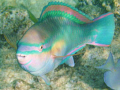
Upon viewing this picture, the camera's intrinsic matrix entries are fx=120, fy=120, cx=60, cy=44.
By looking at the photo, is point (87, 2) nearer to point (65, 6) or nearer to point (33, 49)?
point (65, 6)

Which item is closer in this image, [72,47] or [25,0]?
[72,47]

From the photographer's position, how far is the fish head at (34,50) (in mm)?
991

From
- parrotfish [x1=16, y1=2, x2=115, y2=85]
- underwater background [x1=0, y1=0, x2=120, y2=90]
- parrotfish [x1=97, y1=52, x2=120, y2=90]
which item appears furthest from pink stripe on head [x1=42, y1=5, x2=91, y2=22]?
parrotfish [x1=97, y1=52, x2=120, y2=90]

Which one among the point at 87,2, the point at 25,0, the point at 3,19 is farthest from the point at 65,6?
the point at 25,0

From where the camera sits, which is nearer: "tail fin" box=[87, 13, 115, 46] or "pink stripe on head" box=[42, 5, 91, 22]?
"pink stripe on head" box=[42, 5, 91, 22]

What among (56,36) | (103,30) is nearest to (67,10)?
(56,36)

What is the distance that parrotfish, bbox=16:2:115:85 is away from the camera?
3.40ft

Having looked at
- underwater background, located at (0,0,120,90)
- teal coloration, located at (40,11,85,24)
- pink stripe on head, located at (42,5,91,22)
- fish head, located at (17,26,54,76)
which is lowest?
underwater background, located at (0,0,120,90)

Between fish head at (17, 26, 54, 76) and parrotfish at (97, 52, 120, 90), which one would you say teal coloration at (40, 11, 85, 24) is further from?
parrotfish at (97, 52, 120, 90)

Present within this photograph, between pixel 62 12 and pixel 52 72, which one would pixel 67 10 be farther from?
pixel 52 72

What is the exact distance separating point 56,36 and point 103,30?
77cm

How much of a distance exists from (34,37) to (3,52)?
1596 mm

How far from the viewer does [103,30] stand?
1.72 m

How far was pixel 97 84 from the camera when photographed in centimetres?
217
